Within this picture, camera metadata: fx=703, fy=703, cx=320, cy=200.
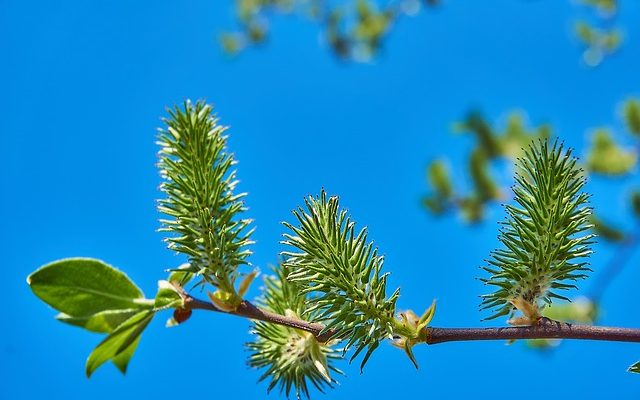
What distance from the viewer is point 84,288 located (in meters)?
1.34

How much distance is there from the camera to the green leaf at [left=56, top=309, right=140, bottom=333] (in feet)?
4.41

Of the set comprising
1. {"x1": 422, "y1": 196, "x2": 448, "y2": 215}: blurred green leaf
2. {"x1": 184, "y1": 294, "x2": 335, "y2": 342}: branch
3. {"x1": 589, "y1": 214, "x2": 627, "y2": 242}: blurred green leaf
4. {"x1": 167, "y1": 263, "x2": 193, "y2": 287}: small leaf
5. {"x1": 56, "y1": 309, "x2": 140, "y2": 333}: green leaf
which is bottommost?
{"x1": 56, "y1": 309, "x2": 140, "y2": 333}: green leaf

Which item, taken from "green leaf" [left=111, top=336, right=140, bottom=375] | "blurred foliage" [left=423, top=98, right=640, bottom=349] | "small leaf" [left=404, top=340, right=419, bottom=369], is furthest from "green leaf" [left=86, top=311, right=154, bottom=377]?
"blurred foliage" [left=423, top=98, right=640, bottom=349]

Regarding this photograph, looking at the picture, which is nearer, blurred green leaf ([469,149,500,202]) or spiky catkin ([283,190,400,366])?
spiky catkin ([283,190,400,366])

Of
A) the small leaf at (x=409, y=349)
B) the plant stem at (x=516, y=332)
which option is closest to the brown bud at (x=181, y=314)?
the plant stem at (x=516, y=332)

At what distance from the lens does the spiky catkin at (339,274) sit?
46.3 inches

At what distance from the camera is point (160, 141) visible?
4.79 ft

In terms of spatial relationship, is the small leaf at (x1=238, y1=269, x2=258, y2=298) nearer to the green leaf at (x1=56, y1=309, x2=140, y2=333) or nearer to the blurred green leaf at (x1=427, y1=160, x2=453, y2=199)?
the green leaf at (x1=56, y1=309, x2=140, y2=333)

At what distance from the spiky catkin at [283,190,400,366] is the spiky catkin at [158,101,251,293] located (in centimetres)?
15

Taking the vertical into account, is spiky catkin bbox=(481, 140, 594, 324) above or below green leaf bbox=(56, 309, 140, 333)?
above

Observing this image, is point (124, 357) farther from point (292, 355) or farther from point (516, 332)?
point (516, 332)

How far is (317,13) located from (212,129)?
6291 millimetres

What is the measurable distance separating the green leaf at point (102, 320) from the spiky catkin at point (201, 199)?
159 millimetres

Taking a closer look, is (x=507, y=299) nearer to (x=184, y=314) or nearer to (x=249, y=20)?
(x=184, y=314)
